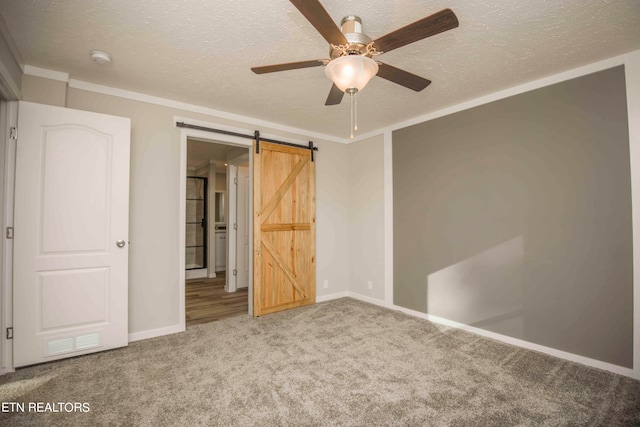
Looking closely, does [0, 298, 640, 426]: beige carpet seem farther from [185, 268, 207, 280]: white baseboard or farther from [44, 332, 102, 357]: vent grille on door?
[185, 268, 207, 280]: white baseboard

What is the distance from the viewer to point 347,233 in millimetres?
4832

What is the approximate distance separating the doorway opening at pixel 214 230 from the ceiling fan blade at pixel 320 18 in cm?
242

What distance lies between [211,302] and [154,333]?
138 centimetres

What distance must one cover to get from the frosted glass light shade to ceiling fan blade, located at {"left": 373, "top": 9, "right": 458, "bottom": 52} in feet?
0.37

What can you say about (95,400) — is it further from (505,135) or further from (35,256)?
(505,135)

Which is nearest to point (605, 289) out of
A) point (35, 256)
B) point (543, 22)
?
point (543, 22)

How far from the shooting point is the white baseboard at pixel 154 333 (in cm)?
299

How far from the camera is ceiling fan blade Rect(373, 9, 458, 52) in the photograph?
1375 mm

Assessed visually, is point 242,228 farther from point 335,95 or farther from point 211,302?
point 335,95

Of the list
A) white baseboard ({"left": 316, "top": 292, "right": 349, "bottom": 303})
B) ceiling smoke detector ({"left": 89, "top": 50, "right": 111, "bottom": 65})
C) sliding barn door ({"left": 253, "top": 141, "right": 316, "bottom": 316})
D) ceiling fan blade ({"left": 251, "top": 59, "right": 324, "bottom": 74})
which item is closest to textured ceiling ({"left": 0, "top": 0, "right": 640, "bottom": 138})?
ceiling smoke detector ({"left": 89, "top": 50, "right": 111, "bottom": 65})

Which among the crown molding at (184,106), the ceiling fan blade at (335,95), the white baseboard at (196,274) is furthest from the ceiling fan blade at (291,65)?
the white baseboard at (196,274)

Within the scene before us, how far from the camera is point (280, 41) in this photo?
2178 millimetres

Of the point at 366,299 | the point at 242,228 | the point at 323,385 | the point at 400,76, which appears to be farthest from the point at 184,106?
the point at 366,299

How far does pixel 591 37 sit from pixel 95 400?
14.0ft
